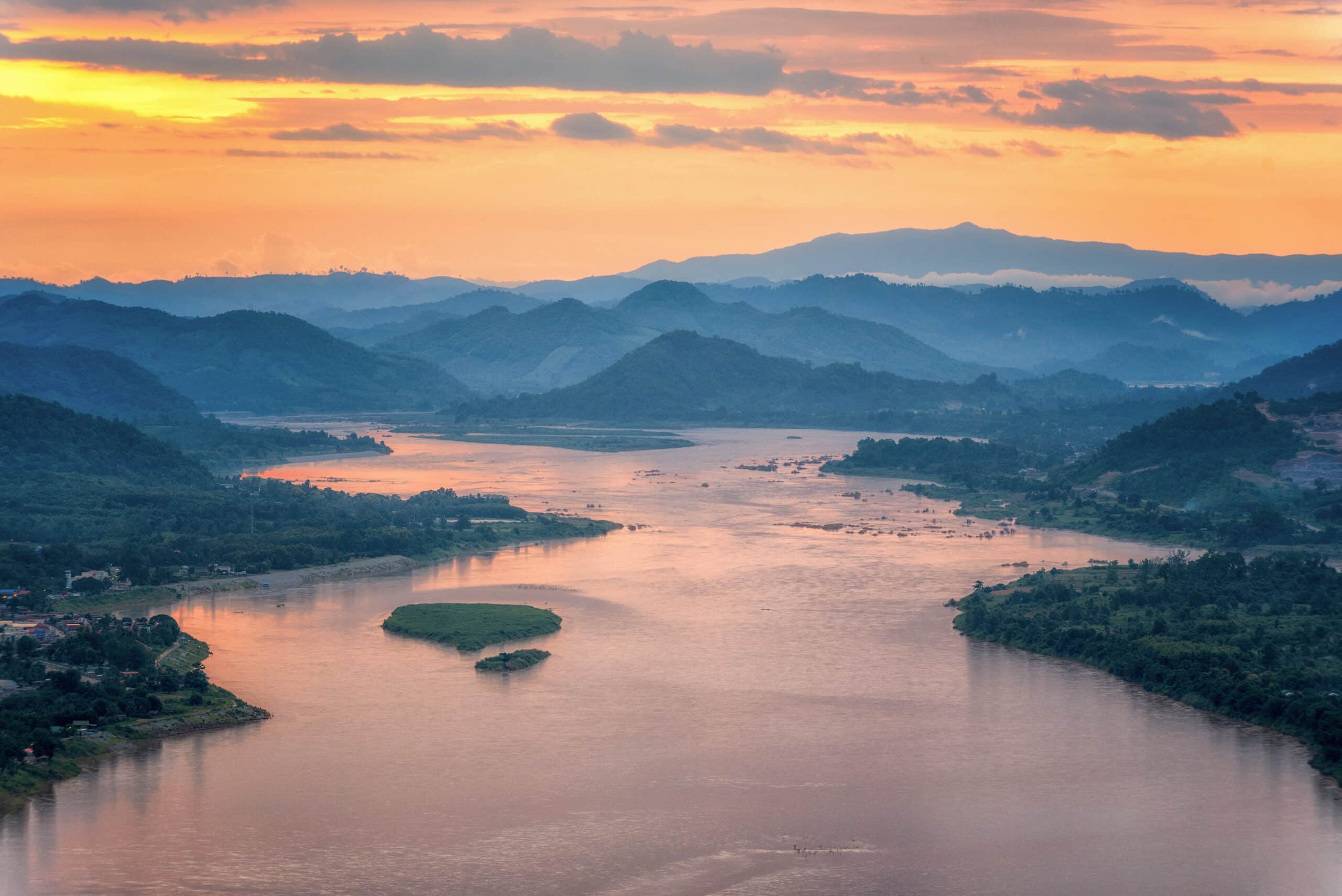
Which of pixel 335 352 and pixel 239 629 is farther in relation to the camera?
pixel 335 352

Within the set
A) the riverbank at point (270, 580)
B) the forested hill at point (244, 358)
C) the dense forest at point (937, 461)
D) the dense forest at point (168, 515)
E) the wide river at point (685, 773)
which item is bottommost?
the wide river at point (685, 773)

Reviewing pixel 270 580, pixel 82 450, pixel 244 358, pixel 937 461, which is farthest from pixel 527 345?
pixel 270 580

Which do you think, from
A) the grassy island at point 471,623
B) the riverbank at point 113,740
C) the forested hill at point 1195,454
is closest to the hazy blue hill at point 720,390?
the forested hill at point 1195,454

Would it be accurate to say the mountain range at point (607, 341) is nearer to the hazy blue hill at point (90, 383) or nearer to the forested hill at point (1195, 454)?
the hazy blue hill at point (90, 383)

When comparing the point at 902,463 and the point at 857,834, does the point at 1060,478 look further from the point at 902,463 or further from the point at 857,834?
the point at 857,834

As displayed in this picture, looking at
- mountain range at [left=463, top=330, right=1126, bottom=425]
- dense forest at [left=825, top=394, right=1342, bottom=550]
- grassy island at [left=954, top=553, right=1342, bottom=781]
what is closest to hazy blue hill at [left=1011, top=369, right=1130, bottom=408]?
mountain range at [left=463, top=330, right=1126, bottom=425]

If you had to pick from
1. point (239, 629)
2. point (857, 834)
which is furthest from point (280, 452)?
point (857, 834)

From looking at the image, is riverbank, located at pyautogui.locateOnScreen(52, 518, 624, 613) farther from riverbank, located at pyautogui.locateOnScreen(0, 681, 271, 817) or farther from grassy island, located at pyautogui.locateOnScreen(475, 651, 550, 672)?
grassy island, located at pyautogui.locateOnScreen(475, 651, 550, 672)
